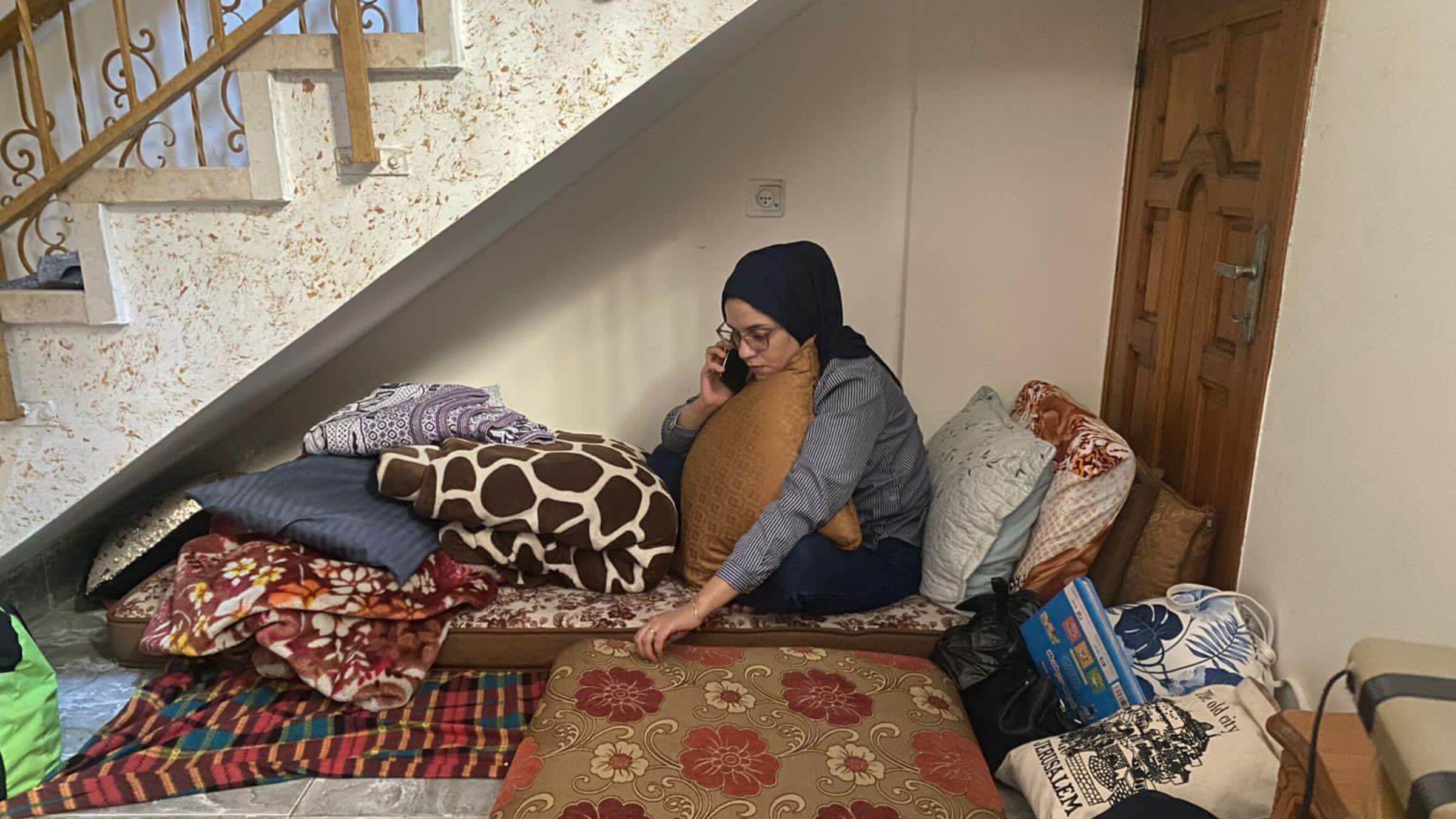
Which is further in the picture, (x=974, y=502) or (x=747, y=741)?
(x=974, y=502)

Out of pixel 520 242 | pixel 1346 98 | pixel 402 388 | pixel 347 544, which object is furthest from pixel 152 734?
pixel 1346 98

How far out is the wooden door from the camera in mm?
1783

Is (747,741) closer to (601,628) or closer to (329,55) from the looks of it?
(601,628)

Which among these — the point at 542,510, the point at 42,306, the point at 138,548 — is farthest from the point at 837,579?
the point at 138,548

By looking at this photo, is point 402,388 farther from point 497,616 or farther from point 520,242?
point 497,616

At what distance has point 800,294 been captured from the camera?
2.01 meters

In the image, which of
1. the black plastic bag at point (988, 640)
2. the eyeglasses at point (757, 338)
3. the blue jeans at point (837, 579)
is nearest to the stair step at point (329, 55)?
the eyeglasses at point (757, 338)

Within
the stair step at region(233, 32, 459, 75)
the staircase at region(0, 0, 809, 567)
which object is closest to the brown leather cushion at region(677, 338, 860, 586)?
the staircase at region(0, 0, 809, 567)

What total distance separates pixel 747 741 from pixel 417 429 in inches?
46.8

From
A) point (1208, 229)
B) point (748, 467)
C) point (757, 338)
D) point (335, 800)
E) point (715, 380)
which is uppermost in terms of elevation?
point (1208, 229)

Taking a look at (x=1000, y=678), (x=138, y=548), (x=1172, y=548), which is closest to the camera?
(x=1000, y=678)

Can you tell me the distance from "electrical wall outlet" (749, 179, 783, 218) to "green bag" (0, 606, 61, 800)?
190cm

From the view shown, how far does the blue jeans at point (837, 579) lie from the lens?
78.0 inches

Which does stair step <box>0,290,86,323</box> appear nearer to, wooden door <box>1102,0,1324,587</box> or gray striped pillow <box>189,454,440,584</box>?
gray striped pillow <box>189,454,440,584</box>
